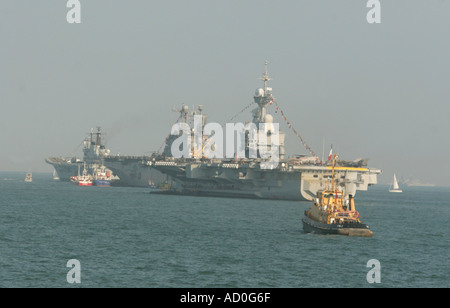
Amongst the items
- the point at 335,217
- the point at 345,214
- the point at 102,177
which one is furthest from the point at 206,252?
the point at 102,177

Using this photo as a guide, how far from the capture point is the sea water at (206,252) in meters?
33.6

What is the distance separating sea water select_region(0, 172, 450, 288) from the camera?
33594 mm

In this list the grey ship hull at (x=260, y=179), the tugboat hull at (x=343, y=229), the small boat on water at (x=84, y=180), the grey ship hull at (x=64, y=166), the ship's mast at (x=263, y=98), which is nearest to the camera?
the tugboat hull at (x=343, y=229)

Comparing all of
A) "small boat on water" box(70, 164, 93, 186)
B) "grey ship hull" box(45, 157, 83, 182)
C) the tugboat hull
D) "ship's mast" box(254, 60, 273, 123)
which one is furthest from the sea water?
"grey ship hull" box(45, 157, 83, 182)

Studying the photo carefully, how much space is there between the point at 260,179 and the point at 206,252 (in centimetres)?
5475

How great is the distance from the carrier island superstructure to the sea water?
70.5ft

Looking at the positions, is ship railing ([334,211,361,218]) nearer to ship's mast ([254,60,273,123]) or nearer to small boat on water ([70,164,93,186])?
ship's mast ([254,60,273,123])

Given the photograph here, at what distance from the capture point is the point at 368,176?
94000 mm

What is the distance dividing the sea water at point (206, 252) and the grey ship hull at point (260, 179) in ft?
70.1

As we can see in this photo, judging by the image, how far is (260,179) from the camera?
9631 centimetres

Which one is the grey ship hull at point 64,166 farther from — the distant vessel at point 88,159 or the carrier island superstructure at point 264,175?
the carrier island superstructure at point 264,175

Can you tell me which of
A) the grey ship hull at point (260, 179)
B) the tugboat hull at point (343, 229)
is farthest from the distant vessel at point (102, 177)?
the tugboat hull at point (343, 229)

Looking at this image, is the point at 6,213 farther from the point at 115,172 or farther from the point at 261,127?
the point at 115,172
